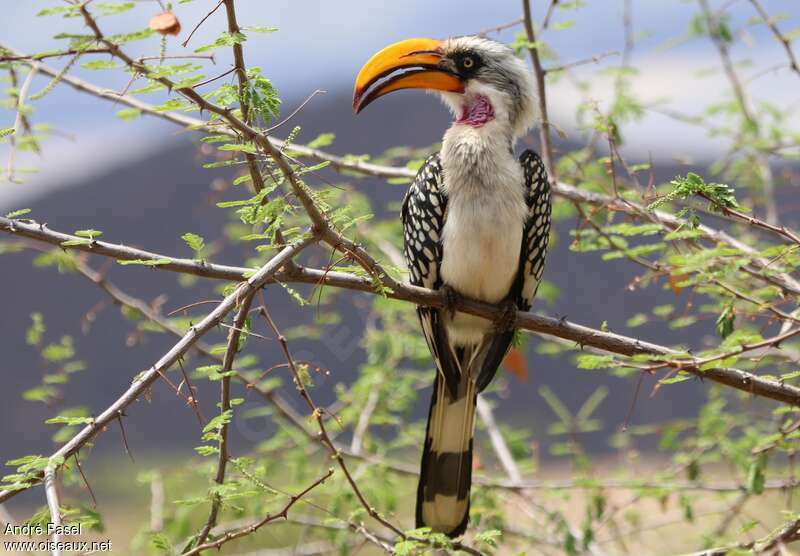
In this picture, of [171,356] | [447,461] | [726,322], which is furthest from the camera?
[447,461]

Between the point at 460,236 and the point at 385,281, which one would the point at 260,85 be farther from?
the point at 460,236

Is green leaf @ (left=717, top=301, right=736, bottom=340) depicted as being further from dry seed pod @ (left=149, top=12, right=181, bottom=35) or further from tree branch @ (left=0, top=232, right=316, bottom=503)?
dry seed pod @ (left=149, top=12, right=181, bottom=35)

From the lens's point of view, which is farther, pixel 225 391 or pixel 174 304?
pixel 174 304

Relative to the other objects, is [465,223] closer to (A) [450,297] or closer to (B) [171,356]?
(A) [450,297]

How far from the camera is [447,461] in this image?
3738mm

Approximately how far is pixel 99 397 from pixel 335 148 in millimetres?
4399

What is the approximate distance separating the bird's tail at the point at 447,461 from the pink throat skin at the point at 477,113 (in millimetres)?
1077

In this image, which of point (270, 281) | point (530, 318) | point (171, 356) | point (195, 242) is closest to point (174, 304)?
point (530, 318)

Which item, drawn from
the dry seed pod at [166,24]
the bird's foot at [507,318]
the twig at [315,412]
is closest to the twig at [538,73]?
the bird's foot at [507,318]

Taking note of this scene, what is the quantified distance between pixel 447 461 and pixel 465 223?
3.29ft

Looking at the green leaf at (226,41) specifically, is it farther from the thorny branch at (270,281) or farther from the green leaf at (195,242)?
the green leaf at (195,242)

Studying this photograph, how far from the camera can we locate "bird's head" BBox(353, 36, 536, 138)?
3771mm

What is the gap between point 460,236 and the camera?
3512 millimetres

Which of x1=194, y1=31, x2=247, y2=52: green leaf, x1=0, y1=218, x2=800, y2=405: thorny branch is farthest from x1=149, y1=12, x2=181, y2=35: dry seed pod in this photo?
x1=0, y1=218, x2=800, y2=405: thorny branch
